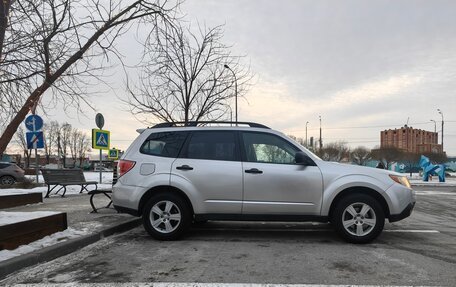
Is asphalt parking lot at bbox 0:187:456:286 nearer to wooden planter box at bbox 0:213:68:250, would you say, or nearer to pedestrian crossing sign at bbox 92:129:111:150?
wooden planter box at bbox 0:213:68:250

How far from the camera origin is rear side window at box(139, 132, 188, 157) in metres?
7.15

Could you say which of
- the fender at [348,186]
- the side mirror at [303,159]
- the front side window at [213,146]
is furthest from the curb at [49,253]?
the fender at [348,186]

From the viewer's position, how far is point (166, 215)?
22.6ft

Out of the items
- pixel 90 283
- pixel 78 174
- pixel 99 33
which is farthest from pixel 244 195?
pixel 78 174

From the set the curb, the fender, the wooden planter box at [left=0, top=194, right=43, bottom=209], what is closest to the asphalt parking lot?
the curb

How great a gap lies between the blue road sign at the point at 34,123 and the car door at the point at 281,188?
8324 mm

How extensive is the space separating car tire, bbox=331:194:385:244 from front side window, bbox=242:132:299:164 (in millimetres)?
1073

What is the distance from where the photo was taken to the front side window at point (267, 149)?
22.6ft

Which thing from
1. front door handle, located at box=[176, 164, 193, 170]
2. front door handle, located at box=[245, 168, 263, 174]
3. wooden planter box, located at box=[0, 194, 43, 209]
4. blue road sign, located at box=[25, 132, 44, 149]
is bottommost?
wooden planter box, located at box=[0, 194, 43, 209]

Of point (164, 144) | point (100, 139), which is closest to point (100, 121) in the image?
point (100, 139)

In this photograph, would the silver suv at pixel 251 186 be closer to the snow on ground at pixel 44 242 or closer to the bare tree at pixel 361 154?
the snow on ground at pixel 44 242

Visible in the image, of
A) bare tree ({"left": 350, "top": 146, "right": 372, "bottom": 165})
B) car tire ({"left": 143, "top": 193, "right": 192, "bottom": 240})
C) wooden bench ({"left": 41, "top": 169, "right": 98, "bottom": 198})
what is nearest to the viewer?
car tire ({"left": 143, "top": 193, "right": 192, "bottom": 240})

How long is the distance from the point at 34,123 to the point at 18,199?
313 cm

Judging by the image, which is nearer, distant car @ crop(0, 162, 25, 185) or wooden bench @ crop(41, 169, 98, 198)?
wooden bench @ crop(41, 169, 98, 198)
